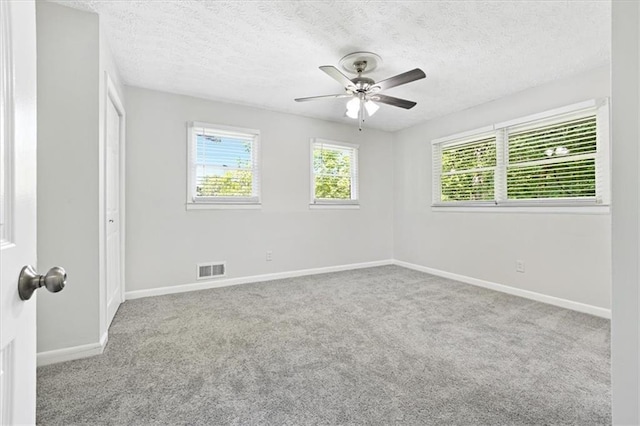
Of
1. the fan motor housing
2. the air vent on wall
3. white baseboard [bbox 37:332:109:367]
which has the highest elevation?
the fan motor housing

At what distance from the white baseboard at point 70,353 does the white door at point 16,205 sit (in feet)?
5.93

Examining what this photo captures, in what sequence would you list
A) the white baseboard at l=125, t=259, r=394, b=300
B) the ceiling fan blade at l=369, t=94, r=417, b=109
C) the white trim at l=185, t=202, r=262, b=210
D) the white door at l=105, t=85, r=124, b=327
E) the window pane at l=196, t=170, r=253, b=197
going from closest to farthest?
the white door at l=105, t=85, r=124, b=327, the ceiling fan blade at l=369, t=94, r=417, b=109, the white baseboard at l=125, t=259, r=394, b=300, the white trim at l=185, t=202, r=262, b=210, the window pane at l=196, t=170, r=253, b=197

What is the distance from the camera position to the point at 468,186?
4.30m

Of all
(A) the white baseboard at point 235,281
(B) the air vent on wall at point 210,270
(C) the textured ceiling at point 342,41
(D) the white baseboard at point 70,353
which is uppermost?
(C) the textured ceiling at point 342,41

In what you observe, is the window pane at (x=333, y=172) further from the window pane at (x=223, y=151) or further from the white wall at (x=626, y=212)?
the white wall at (x=626, y=212)

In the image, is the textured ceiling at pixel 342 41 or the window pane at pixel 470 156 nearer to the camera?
the textured ceiling at pixel 342 41

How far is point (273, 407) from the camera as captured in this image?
5.27 ft

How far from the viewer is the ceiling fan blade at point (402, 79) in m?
2.41

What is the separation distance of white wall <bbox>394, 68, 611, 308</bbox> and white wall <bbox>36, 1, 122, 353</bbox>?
4.23 m

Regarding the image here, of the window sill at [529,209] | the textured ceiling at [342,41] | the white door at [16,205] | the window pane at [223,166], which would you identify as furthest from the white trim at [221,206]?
the white door at [16,205]

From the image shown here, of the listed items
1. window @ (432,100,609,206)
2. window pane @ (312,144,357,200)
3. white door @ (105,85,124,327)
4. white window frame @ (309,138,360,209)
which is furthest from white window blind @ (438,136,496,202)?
white door @ (105,85,124,327)

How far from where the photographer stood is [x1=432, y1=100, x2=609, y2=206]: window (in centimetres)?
304

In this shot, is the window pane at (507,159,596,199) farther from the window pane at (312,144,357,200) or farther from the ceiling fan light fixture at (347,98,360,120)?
the window pane at (312,144,357,200)

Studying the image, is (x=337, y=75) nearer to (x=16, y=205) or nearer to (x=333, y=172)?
(x=16, y=205)
